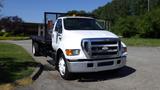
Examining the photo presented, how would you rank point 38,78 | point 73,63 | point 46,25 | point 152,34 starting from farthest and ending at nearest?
point 152,34
point 46,25
point 38,78
point 73,63

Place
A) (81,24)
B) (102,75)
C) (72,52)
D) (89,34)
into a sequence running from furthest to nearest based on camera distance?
(81,24)
(102,75)
(89,34)
(72,52)

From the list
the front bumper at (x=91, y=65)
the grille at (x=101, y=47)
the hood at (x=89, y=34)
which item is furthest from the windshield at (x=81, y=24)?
the front bumper at (x=91, y=65)

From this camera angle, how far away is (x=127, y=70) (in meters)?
14.4

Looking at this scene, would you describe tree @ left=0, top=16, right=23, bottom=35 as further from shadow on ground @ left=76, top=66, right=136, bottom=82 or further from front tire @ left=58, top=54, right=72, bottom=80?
front tire @ left=58, top=54, right=72, bottom=80

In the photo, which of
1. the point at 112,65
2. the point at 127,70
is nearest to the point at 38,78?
the point at 112,65

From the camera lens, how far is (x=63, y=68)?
12.8 meters

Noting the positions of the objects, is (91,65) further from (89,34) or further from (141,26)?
(141,26)

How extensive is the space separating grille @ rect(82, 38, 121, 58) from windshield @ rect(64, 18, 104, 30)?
173 centimetres

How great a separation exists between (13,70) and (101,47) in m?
3.56

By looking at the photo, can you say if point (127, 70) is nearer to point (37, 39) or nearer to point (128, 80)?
point (128, 80)

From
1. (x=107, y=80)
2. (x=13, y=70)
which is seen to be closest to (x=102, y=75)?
(x=107, y=80)

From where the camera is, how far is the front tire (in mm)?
12468

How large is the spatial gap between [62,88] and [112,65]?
6.89 feet

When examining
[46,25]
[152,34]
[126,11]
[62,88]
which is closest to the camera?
[62,88]
